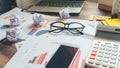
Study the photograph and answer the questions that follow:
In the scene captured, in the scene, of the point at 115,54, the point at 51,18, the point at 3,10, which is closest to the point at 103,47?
the point at 115,54

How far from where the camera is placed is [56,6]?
40.8 inches

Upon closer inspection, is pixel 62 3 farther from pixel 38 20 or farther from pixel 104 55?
pixel 104 55

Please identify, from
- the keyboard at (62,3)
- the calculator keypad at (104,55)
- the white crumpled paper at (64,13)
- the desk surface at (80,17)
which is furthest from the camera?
the keyboard at (62,3)

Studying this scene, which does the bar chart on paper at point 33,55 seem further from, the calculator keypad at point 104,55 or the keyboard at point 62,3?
the keyboard at point 62,3

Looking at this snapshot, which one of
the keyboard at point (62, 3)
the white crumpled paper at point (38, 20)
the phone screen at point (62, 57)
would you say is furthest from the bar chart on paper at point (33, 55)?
the keyboard at point (62, 3)

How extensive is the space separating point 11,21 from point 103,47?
47cm

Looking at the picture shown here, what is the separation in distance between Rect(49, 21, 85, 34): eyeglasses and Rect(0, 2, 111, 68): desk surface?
0.09m

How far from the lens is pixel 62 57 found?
61 centimetres

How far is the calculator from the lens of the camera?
20.8 inches

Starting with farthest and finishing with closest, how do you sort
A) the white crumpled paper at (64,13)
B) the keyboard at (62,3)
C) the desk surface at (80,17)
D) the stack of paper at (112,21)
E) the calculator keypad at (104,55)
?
the keyboard at (62,3)
the white crumpled paper at (64,13)
the stack of paper at (112,21)
the desk surface at (80,17)
the calculator keypad at (104,55)

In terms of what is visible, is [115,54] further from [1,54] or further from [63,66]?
[1,54]

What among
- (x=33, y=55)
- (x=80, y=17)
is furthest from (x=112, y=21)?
(x=33, y=55)

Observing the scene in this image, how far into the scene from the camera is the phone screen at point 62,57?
58cm

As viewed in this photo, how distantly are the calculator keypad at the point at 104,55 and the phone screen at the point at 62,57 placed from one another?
0.07m
